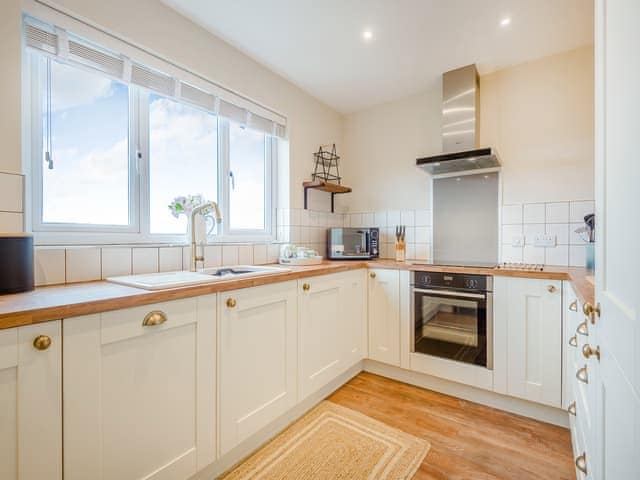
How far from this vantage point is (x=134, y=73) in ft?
5.24

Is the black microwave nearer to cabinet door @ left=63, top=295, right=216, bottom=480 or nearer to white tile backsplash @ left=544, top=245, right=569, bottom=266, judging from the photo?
white tile backsplash @ left=544, top=245, right=569, bottom=266

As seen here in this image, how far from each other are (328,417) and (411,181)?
80.6 inches

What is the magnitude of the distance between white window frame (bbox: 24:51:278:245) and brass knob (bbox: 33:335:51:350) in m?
0.74

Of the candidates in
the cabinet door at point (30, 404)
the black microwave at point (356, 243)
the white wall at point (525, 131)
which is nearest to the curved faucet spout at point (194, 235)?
the cabinet door at point (30, 404)

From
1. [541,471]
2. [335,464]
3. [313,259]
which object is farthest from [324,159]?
[541,471]

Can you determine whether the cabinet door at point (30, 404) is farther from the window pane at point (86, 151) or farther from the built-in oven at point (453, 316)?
the built-in oven at point (453, 316)

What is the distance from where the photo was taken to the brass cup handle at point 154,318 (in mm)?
1086

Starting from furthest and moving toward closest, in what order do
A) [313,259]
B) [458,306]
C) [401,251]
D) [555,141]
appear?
[401,251]
[313,259]
[555,141]
[458,306]

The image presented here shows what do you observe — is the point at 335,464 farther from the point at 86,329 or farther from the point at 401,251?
the point at 401,251

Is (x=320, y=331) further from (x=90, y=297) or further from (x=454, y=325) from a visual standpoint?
(x=90, y=297)

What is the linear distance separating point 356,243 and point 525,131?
1538mm

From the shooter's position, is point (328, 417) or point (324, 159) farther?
point (324, 159)

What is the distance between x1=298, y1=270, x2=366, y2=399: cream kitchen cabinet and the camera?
1.85 metres

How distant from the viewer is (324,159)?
117 inches
